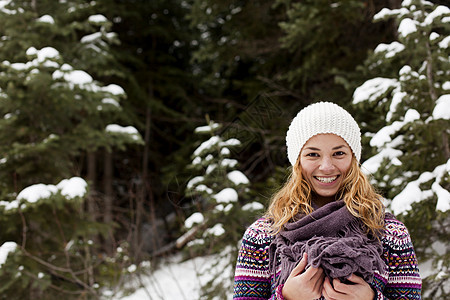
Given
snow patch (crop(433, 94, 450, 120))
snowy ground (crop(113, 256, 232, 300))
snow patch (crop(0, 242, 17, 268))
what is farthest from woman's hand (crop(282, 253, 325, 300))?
snowy ground (crop(113, 256, 232, 300))

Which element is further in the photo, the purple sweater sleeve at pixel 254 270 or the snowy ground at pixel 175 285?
the snowy ground at pixel 175 285

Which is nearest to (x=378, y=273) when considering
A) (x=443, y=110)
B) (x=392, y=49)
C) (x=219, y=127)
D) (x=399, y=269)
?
(x=399, y=269)

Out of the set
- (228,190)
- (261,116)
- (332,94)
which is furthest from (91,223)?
(332,94)

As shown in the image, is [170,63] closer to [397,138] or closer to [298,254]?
[397,138]

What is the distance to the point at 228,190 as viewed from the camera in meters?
4.74

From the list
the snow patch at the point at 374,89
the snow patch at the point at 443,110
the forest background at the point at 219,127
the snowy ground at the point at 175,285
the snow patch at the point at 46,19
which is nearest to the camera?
the snow patch at the point at 443,110

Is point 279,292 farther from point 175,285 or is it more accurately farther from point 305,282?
point 175,285

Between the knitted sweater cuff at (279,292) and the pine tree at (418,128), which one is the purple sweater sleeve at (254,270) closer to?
the knitted sweater cuff at (279,292)

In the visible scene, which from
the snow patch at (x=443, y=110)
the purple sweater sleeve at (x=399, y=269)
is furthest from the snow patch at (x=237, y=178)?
the purple sweater sleeve at (x=399, y=269)

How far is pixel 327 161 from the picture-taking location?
1.79m

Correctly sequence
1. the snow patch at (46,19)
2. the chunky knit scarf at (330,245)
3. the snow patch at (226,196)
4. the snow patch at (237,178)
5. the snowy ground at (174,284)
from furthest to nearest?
the snowy ground at (174,284) → the snow patch at (46,19) → the snow patch at (237,178) → the snow patch at (226,196) → the chunky knit scarf at (330,245)

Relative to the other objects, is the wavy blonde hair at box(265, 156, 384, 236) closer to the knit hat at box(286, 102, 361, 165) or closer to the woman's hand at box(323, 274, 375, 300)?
the knit hat at box(286, 102, 361, 165)

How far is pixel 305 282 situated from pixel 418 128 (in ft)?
8.41

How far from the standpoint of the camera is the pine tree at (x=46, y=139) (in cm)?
483
